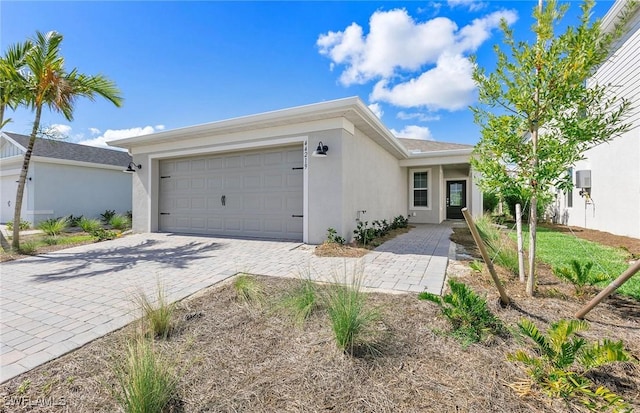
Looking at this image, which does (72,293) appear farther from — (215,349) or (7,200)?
(7,200)

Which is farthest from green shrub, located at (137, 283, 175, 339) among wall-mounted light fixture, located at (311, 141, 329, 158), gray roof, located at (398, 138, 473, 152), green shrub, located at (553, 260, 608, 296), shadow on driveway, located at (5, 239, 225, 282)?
gray roof, located at (398, 138, 473, 152)

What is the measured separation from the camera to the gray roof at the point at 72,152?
13.9 m

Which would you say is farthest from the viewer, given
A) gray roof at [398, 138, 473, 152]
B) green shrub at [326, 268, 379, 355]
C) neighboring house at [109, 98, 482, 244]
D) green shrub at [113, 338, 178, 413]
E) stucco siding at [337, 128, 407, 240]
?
gray roof at [398, 138, 473, 152]

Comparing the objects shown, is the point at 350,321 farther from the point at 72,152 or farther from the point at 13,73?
the point at 72,152

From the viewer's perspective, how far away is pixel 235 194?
27.5 ft

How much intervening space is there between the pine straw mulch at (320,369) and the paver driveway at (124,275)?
17.6 inches

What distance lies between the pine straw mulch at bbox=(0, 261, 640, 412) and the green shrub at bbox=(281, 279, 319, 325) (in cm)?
9

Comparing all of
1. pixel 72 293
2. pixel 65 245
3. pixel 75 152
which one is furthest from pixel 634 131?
pixel 75 152

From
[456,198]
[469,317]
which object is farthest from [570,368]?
[456,198]

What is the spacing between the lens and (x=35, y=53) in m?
6.40

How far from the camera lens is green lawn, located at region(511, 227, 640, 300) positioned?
3.90 metres

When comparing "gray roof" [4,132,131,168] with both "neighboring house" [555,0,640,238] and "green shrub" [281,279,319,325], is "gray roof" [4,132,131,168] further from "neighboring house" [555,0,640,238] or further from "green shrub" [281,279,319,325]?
"neighboring house" [555,0,640,238]

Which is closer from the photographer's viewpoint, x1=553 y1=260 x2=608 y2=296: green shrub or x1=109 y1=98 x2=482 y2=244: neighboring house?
x1=553 y1=260 x2=608 y2=296: green shrub

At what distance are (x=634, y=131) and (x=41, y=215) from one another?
852 inches
